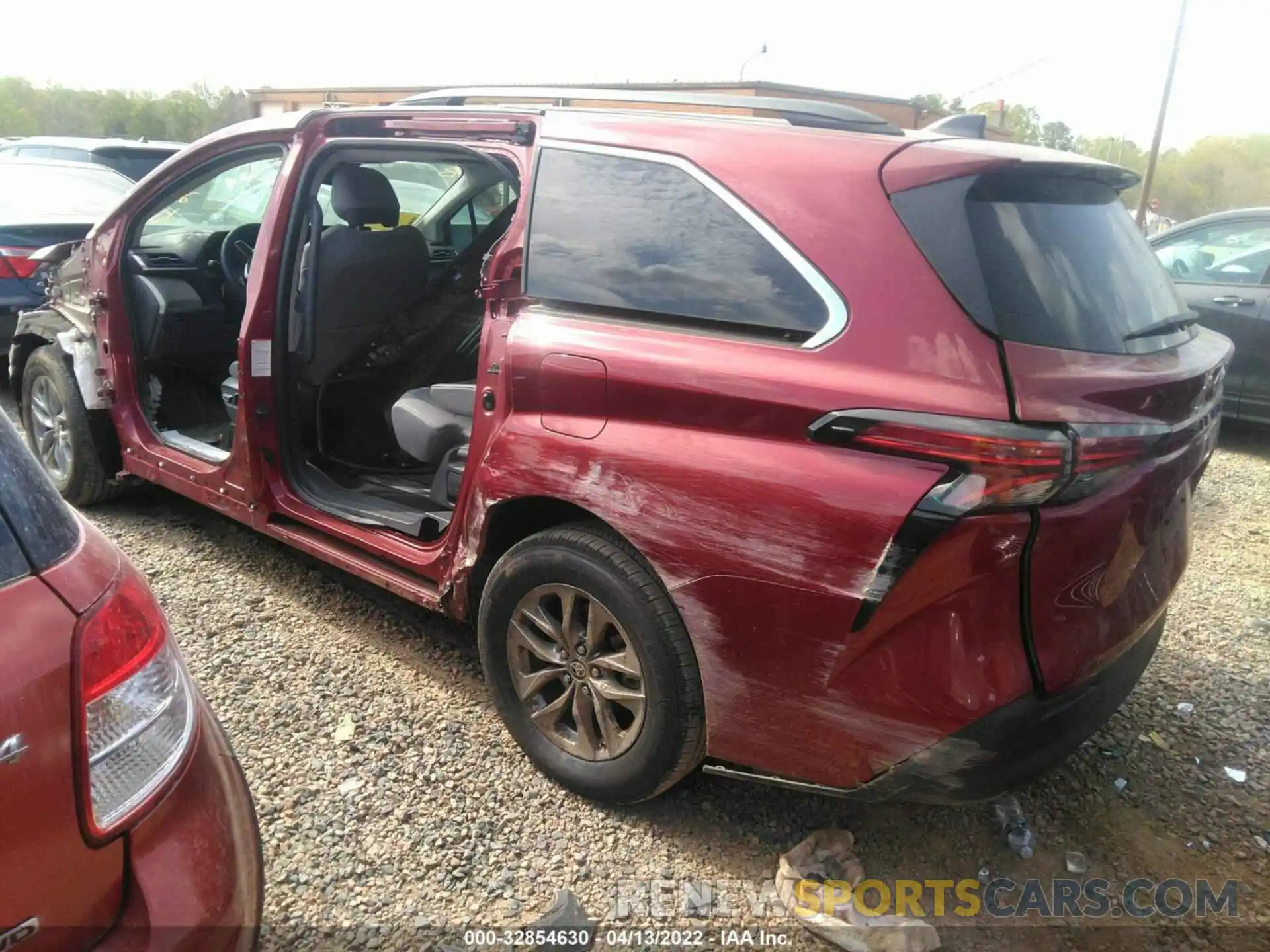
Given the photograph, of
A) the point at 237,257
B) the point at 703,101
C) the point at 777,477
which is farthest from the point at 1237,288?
the point at 237,257

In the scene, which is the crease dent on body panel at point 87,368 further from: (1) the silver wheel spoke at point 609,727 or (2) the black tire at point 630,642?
(1) the silver wheel spoke at point 609,727

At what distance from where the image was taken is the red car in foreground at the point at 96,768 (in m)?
1.19

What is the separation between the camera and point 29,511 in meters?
1.35

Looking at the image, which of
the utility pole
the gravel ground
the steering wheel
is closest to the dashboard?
the steering wheel

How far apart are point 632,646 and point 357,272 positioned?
2.20m

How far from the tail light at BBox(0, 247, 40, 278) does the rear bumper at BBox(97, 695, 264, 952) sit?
5.41 meters

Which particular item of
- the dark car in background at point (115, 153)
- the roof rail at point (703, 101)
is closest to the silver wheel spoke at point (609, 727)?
the roof rail at point (703, 101)

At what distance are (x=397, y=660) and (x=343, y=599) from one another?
21.9 inches

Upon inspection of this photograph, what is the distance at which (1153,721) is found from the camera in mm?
3008

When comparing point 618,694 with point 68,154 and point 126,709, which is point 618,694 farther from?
point 68,154

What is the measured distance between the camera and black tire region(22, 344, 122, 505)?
4.11m

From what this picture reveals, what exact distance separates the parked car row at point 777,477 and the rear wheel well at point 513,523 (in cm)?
1

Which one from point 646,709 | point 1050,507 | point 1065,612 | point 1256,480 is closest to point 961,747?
point 1065,612

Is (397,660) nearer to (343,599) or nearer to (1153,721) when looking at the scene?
(343,599)
